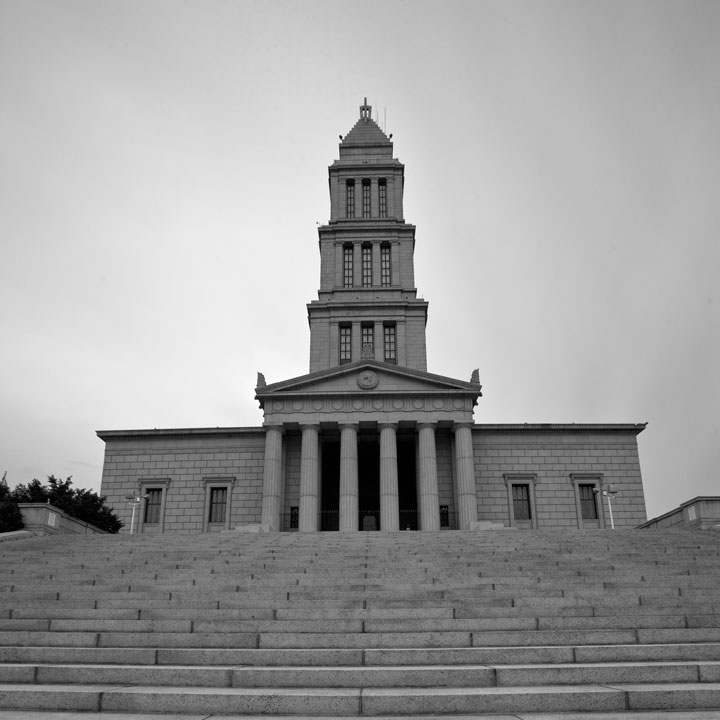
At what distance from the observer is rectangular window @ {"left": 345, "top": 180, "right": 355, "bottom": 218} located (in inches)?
2098

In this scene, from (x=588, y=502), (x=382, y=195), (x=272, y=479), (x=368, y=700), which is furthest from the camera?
(x=382, y=195)

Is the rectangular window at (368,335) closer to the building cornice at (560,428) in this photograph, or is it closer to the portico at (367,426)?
the portico at (367,426)

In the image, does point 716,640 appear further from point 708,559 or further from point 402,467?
point 402,467

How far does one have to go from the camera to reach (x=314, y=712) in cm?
819

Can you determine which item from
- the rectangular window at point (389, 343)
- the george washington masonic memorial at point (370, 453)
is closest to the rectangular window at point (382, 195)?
the george washington masonic memorial at point (370, 453)

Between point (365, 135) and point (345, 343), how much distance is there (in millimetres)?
19263

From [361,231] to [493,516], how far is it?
23246 mm

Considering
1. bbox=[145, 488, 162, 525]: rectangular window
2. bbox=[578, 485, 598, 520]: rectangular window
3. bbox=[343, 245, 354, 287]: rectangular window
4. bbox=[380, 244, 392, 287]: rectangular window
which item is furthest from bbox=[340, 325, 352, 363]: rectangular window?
bbox=[578, 485, 598, 520]: rectangular window

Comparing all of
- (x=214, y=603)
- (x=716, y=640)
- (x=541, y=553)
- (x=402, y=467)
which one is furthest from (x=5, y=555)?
(x=402, y=467)

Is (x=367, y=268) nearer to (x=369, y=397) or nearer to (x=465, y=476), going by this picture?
(x=369, y=397)

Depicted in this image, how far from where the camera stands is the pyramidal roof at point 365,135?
5566cm

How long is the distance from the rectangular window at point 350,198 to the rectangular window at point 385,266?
13.2 feet

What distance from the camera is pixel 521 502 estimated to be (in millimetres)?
42156

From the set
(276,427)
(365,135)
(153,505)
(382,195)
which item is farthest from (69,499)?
A: (365,135)
